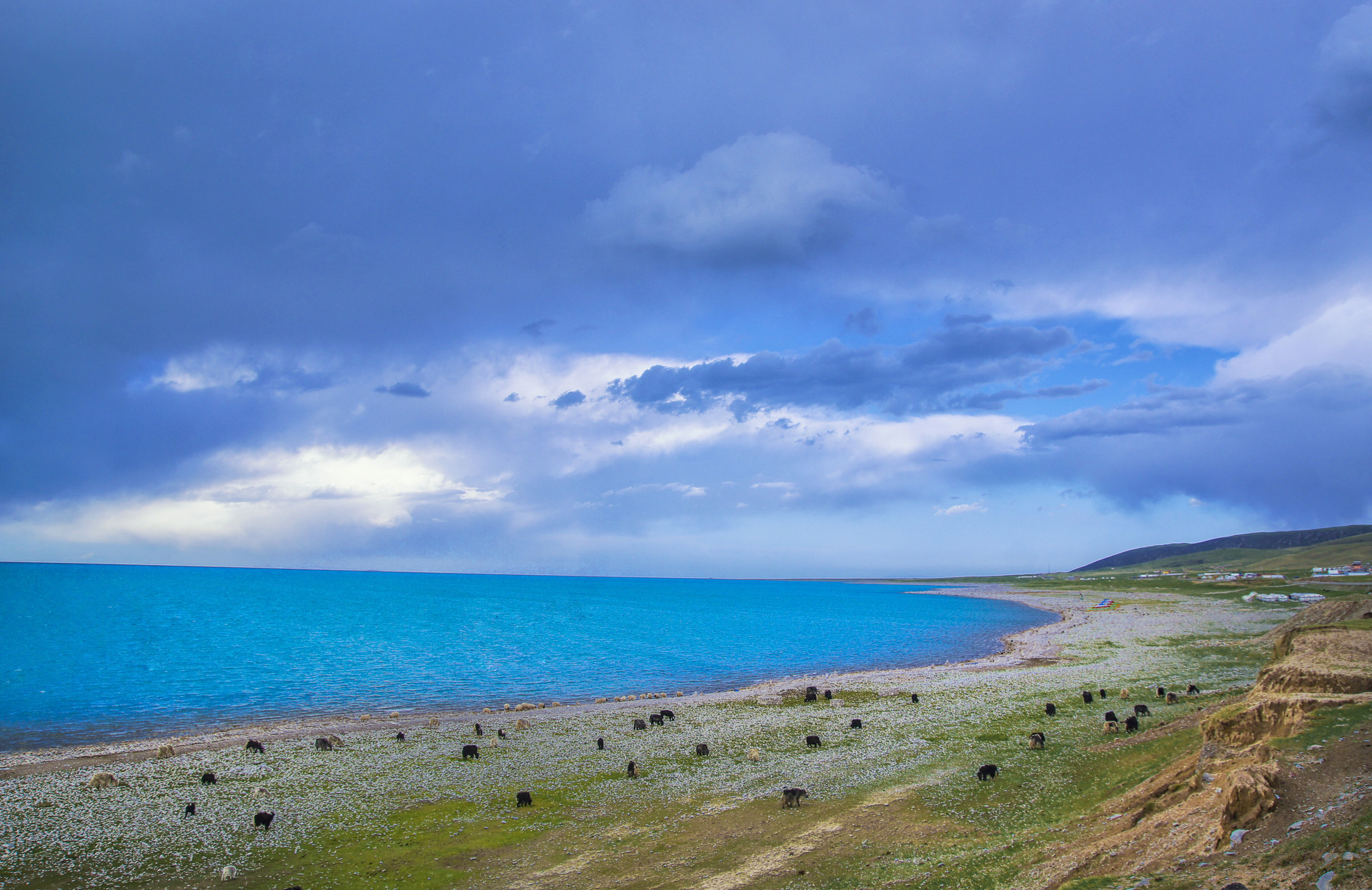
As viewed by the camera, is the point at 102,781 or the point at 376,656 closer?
the point at 102,781

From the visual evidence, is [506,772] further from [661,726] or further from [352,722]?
[352,722]

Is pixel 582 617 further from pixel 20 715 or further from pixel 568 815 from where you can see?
pixel 568 815

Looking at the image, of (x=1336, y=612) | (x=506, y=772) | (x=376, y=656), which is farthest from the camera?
(x=376, y=656)

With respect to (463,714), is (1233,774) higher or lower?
higher

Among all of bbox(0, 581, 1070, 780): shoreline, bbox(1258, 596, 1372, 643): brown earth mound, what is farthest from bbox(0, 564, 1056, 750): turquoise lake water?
bbox(1258, 596, 1372, 643): brown earth mound

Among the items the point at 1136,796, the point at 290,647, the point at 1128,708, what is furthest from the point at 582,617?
the point at 1136,796

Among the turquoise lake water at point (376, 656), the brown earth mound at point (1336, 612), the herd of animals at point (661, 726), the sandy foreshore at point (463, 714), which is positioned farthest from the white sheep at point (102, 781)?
the brown earth mound at point (1336, 612)

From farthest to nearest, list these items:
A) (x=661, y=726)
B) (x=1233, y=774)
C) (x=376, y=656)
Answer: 1. (x=376, y=656)
2. (x=661, y=726)
3. (x=1233, y=774)

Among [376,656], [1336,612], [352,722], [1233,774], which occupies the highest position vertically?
[1233,774]

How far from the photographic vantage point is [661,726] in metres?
42.9

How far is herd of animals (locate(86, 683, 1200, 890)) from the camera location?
88.0 feet

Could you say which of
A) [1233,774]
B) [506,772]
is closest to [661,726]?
[506,772]

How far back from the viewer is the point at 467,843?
24484 mm

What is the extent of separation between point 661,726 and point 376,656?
2286 inches
